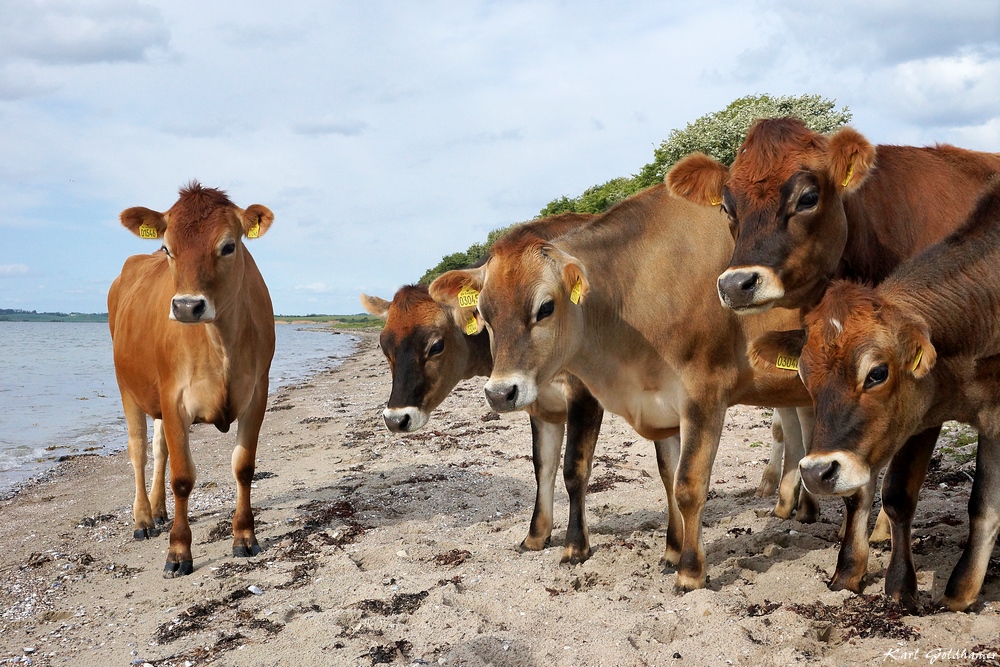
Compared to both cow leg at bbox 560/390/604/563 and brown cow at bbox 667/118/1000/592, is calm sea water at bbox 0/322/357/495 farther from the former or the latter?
brown cow at bbox 667/118/1000/592

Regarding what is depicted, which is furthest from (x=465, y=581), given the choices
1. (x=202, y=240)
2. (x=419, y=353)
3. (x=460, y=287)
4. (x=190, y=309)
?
(x=202, y=240)

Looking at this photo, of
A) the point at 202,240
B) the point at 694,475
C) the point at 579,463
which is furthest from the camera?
the point at 202,240

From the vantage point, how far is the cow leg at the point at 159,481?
309 inches

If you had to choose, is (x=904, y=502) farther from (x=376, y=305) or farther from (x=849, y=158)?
(x=376, y=305)

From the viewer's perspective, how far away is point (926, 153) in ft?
17.6

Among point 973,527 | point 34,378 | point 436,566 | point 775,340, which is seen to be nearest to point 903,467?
point 973,527

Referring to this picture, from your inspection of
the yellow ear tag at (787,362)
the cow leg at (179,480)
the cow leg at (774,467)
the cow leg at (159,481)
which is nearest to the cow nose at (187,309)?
the cow leg at (179,480)

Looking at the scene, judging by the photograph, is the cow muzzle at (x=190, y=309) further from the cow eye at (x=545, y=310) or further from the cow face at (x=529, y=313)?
the cow eye at (x=545, y=310)

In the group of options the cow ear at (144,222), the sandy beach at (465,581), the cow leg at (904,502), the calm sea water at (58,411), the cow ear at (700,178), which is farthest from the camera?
the calm sea water at (58,411)

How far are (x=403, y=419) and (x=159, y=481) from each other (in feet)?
11.2

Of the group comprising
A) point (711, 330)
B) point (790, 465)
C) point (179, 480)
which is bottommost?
point (179, 480)

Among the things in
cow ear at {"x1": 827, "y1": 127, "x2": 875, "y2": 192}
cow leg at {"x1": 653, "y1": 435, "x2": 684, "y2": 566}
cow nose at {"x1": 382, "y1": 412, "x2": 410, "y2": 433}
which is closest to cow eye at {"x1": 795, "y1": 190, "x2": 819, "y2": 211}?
cow ear at {"x1": 827, "y1": 127, "x2": 875, "y2": 192}

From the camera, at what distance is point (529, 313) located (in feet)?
16.0

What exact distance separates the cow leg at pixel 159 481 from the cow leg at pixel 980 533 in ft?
22.5
